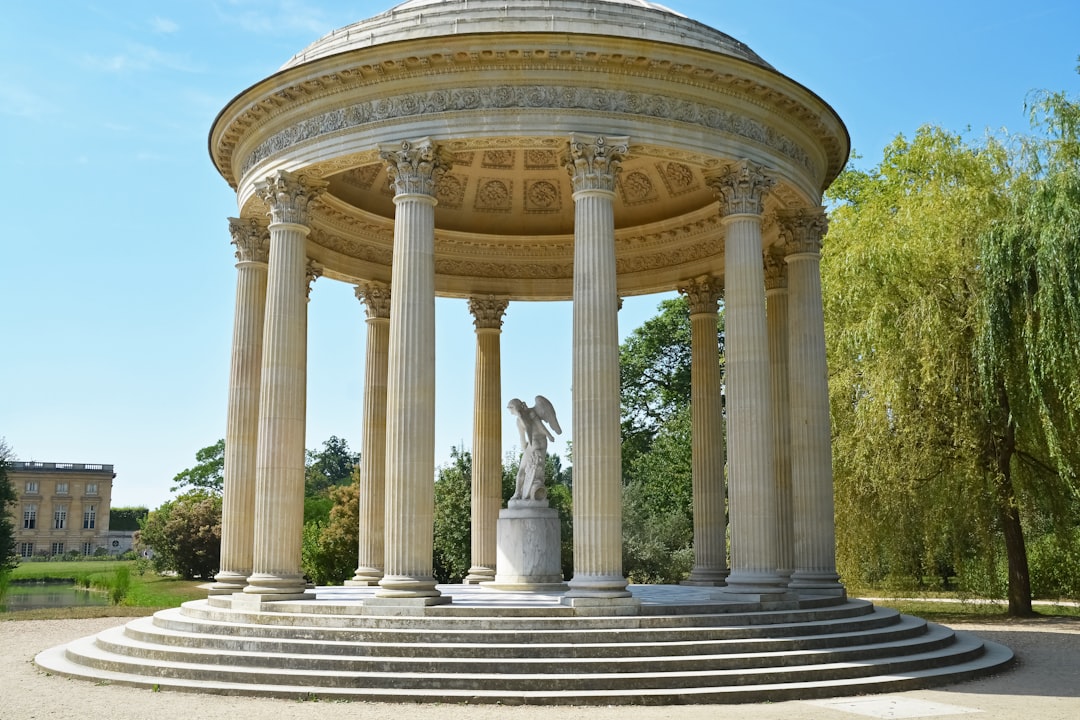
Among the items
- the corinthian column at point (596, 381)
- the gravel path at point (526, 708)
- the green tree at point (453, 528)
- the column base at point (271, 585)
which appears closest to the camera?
the gravel path at point (526, 708)

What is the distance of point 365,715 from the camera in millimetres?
A: 22109

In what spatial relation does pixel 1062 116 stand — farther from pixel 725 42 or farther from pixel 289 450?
pixel 289 450

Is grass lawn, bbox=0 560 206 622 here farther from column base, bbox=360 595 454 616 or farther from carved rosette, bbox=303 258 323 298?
column base, bbox=360 595 454 616

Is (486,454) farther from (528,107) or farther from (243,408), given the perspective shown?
(528,107)

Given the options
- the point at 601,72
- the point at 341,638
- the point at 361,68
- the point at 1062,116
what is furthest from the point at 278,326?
the point at 1062,116

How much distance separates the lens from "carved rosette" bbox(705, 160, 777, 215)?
112 feet

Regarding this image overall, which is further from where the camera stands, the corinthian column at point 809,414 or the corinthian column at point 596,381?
the corinthian column at point 809,414

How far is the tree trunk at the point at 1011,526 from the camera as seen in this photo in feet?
152

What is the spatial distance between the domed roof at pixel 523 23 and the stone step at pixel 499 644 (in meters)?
18.9

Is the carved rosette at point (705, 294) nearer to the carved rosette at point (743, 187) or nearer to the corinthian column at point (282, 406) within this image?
the carved rosette at point (743, 187)

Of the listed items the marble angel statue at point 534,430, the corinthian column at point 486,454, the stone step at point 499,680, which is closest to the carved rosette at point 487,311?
the corinthian column at point 486,454

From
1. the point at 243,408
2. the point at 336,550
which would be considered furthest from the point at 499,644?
the point at 336,550

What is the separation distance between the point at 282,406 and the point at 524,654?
1319 centimetres

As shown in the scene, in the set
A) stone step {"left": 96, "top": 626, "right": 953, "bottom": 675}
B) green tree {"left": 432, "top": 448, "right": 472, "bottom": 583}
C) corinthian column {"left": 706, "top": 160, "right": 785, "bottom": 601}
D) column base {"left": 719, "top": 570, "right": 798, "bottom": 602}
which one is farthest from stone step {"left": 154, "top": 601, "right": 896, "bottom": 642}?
green tree {"left": 432, "top": 448, "right": 472, "bottom": 583}
